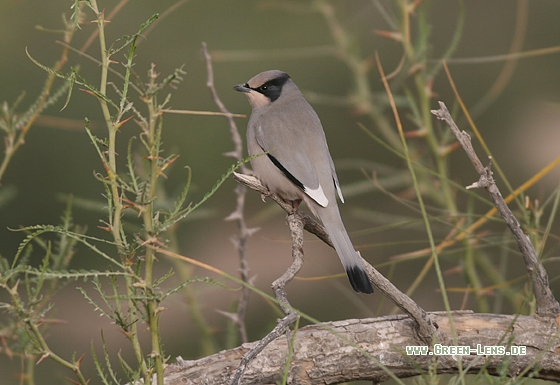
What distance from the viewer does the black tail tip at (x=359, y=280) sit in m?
2.52

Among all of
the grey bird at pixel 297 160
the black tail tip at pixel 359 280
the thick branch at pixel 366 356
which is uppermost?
the grey bird at pixel 297 160

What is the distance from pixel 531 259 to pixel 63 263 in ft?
5.26

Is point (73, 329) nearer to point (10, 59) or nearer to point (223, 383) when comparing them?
point (10, 59)

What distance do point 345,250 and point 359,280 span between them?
148 millimetres

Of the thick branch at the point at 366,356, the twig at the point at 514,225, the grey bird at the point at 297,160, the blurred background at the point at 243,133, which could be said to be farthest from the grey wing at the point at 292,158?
the blurred background at the point at 243,133

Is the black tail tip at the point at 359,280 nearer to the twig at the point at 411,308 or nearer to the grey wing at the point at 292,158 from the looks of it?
the twig at the point at 411,308

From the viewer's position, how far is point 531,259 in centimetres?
248

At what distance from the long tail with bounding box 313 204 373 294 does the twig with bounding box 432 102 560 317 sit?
19.6 inches

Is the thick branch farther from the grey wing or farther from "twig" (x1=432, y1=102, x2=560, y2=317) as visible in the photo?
the grey wing

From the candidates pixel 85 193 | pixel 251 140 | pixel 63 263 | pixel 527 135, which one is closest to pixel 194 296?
pixel 251 140

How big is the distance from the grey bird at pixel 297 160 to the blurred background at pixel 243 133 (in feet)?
9.50

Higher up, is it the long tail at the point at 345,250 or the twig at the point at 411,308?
the long tail at the point at 345,250

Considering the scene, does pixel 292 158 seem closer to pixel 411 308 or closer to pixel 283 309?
pixel 411 308

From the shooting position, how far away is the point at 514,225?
2.43 meters
